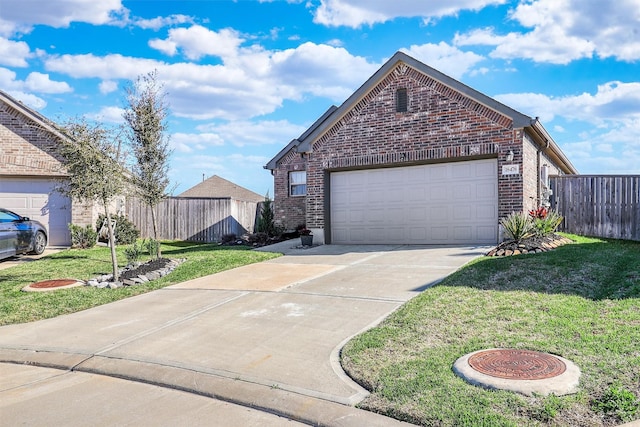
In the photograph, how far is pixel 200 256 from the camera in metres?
12.6

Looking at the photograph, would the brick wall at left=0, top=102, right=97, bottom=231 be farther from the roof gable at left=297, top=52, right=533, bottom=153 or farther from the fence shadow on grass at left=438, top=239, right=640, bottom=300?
the fence shadow on grass at left=438, top=239, right=640, bottom=300

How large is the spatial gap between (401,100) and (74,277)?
960 centimetres

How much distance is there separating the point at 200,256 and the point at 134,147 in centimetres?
345

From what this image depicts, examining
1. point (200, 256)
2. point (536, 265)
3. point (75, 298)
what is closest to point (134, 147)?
point (200, 256)

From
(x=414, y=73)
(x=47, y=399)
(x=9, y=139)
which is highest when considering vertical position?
(x=414, y=73)

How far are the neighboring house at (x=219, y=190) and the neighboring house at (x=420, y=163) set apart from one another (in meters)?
20.4

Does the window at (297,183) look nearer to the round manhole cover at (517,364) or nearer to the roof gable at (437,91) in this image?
the roof gable at (437,91)

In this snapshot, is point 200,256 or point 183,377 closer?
point 183,377

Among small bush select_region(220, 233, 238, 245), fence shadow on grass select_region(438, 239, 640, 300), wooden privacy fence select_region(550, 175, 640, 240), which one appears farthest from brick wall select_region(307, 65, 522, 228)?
small bush select_region(220, 233, 238, 245)

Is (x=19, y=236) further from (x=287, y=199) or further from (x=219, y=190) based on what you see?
(x=219, y=190)

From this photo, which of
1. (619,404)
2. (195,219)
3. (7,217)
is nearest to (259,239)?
(195,219)

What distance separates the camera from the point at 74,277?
401 inches

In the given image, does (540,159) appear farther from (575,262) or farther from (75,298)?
(75,298)

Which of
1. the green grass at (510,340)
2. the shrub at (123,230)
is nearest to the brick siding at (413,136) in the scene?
the green grass at (510,340)
